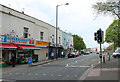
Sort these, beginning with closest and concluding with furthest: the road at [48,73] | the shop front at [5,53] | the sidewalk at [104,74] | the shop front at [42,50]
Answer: the sidewalk at [104,74], the road at [48,73], the shop front at [5,53], the shop front at [42,50]

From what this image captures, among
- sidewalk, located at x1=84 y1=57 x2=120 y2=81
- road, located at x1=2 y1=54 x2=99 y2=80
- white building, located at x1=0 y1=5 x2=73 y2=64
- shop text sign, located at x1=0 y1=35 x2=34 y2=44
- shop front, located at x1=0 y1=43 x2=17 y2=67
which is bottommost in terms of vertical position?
road, located at x1=2 y1=54 x2=99 y2=80

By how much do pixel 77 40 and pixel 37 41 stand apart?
55.2 m

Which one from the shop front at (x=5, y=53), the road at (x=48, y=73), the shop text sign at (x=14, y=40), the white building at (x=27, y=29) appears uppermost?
the white building at (x=27, y=29)

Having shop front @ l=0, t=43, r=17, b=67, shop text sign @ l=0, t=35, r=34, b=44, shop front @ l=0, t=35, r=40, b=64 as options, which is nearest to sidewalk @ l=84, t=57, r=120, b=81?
shop front @ l=0, t=43, r=17, b=67

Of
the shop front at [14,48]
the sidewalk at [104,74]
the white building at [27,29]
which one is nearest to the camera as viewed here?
the sidewalk at [104,74]

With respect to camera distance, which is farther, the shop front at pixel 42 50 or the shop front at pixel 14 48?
the shop front at pixel 42 50

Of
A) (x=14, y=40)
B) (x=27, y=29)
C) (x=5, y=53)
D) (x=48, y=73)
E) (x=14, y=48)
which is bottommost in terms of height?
(x=48, y=73)

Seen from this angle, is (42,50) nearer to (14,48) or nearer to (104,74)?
(14,48)

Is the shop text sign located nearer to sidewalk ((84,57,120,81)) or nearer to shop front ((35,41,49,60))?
shop front ((35,41,49,60))

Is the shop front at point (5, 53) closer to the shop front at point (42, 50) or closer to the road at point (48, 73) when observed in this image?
the road at point (48, 73)

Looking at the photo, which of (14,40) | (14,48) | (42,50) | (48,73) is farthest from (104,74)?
(42,50)

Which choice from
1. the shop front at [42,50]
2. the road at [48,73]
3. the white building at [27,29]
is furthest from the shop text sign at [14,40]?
the road at [48,73]

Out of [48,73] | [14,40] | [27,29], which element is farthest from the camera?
[27,29]

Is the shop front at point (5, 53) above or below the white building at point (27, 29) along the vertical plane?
below
